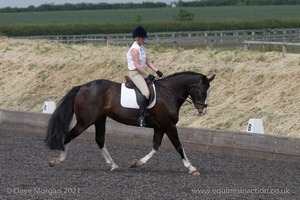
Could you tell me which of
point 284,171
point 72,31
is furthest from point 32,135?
point 72,31

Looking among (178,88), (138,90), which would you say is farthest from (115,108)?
(178,88)

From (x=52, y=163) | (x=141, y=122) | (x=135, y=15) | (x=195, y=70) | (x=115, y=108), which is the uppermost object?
(x=115, y=108)

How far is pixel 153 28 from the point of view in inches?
3359

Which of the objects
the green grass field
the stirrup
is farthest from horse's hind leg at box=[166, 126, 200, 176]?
the green grass field

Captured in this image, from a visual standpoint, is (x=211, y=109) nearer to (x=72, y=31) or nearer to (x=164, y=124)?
(x=164, y=124)

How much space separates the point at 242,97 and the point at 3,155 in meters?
6.42

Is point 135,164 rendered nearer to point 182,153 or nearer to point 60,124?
point 182,153

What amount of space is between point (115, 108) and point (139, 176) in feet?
4.66

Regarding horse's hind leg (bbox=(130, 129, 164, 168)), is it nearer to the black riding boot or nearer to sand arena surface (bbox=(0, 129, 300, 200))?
sand arena surface (bbox=(0, 129, 300, 200))

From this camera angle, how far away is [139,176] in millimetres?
15680

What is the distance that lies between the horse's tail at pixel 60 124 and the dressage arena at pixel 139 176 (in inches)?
17.6

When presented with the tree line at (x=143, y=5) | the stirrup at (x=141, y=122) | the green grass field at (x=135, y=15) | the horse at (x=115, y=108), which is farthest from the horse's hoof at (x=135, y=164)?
the tree line at (x=143, y=5)

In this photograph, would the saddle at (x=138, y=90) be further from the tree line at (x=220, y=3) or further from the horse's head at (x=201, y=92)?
the tree line at (x=220, y=3)

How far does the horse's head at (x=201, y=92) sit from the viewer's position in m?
16.4
